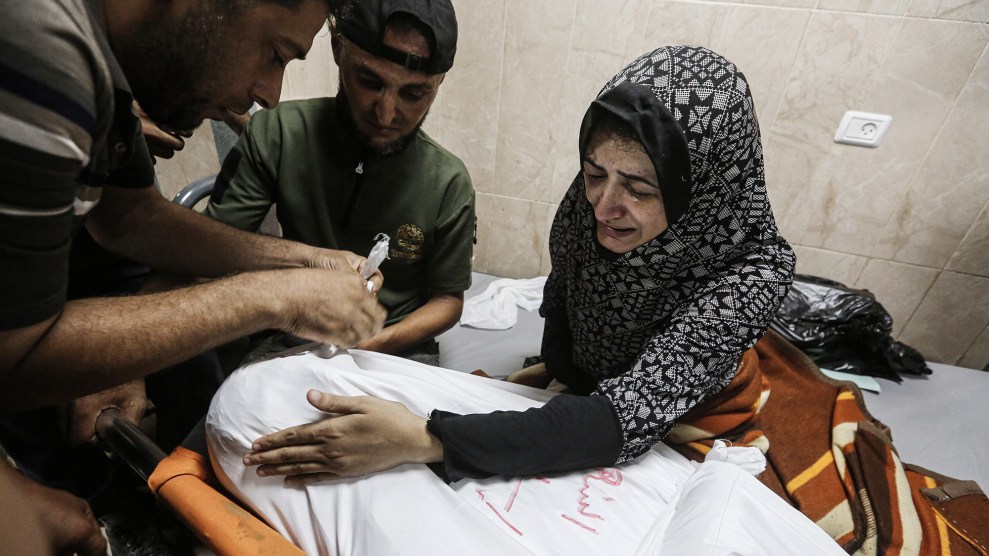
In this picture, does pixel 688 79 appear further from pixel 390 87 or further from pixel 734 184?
pixel 390 87

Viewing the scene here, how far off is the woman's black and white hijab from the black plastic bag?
0.94 metres

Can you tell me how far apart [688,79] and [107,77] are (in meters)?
0.88

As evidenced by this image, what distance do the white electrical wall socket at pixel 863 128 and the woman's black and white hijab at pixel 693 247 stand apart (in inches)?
43.8

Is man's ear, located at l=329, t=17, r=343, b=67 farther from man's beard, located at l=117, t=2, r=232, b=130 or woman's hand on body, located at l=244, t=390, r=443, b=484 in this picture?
woman's hand on body, located at l=244, t=390, r=443, b=484

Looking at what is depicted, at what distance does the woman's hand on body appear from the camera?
648mm

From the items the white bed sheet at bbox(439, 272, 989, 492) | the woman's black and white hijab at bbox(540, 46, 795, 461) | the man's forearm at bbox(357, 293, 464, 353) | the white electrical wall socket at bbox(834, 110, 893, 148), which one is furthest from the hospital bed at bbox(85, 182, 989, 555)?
the white electrical wall socket at bbox(834, 110, 893, 148)

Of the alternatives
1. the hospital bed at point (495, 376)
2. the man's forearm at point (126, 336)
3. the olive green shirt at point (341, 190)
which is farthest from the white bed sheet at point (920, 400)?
the man's forearm at point (126, 336)

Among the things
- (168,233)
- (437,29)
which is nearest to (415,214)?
(437,29)

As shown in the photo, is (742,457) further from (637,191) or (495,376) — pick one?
(495,376)

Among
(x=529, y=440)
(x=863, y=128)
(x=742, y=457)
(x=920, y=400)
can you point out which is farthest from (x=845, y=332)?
(x=529, y=440)

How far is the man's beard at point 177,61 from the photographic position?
0.59 metres

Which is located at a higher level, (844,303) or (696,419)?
(844,303)

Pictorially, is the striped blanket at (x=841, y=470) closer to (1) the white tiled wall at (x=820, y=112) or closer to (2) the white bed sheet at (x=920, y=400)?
(2) the white bed sheet at (x=920, y=400)

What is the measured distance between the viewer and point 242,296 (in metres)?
0.65
